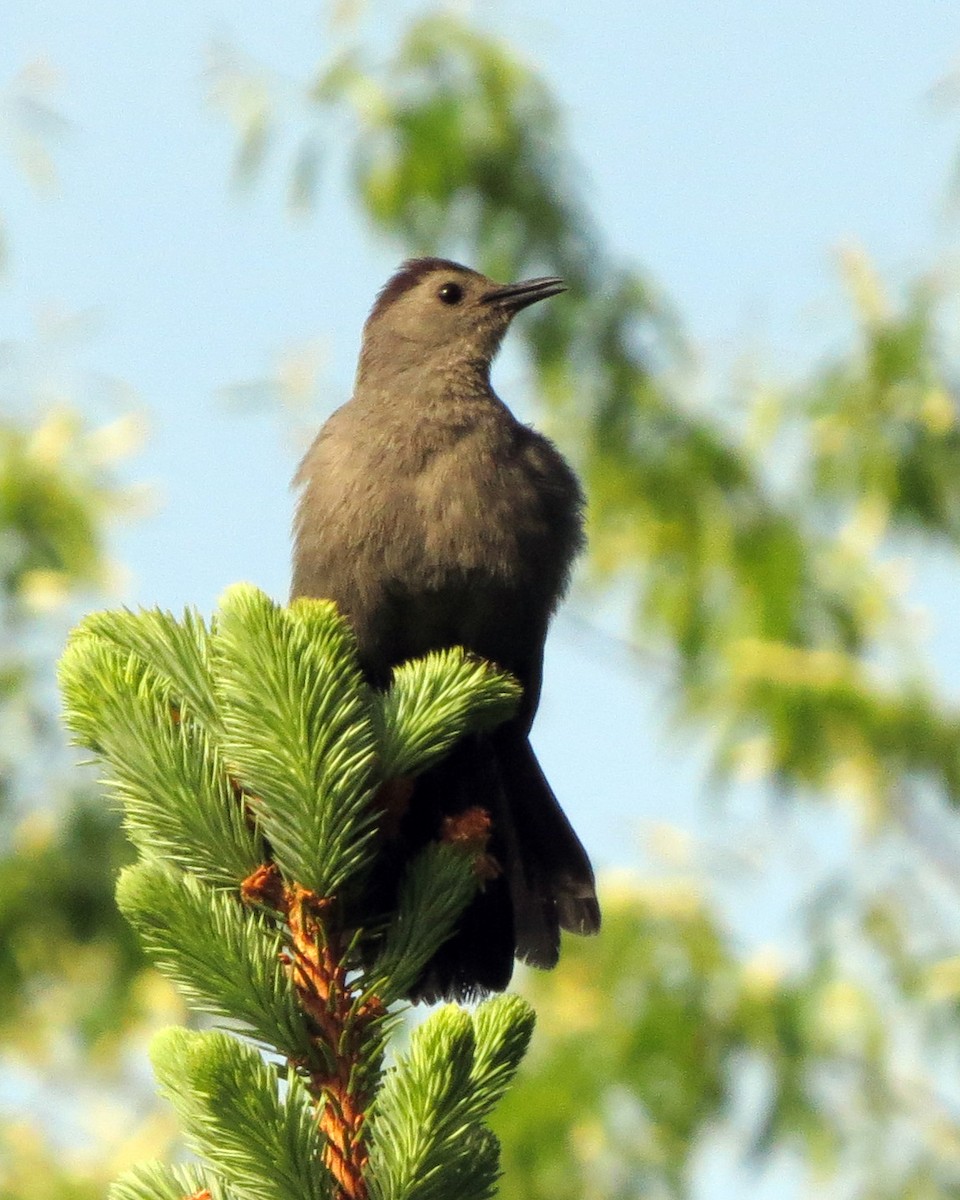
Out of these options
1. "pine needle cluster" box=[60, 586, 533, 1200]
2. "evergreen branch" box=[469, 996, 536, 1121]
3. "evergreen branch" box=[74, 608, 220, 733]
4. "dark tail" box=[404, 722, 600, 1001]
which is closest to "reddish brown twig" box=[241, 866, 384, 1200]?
"pine needle cluster" box=[60, 586, 533, 1200]

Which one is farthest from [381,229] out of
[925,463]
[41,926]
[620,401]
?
[41,926]

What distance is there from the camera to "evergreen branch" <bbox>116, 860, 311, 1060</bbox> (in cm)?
168

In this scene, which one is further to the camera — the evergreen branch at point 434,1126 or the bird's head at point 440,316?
the bird's head at point 440,316

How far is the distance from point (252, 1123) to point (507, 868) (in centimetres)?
126

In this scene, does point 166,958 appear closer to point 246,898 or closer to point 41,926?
point 246,898

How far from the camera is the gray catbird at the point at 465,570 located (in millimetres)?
2674

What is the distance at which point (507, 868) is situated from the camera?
2.78m

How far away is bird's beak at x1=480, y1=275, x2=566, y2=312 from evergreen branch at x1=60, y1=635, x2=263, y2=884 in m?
2.56

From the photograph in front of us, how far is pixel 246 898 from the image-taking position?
1822mm

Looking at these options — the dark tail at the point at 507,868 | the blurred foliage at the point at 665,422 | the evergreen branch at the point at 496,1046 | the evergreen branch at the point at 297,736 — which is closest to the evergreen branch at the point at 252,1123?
the evergreen branch at the point at 496,1046

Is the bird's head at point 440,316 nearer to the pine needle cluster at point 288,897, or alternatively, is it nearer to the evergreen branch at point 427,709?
the evergreen branch at point 427,709

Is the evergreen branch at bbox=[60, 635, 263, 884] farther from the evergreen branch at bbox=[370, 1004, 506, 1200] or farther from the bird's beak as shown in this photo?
the bird's beak

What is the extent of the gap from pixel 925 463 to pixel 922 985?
1999mm

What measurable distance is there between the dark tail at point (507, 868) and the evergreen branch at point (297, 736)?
459 mm
